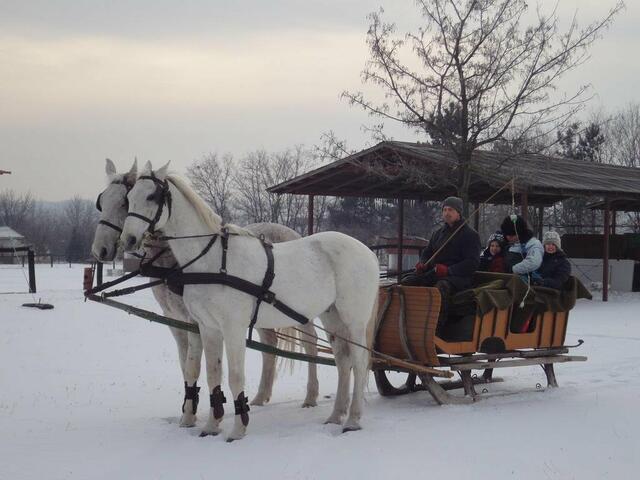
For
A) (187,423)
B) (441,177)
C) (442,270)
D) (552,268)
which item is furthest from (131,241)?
(441,177)

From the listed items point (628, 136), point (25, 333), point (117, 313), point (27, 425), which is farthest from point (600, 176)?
point (628, 136)

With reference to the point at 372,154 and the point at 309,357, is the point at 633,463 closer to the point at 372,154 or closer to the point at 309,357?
the point at 309,357

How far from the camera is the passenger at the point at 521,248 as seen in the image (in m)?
7.69

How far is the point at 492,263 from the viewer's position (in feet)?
27.1

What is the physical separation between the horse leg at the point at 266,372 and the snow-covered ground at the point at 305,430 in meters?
0.18

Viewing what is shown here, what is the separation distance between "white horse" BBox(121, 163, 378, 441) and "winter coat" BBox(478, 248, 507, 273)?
6.79 ft

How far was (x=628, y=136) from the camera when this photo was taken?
51.8 meters

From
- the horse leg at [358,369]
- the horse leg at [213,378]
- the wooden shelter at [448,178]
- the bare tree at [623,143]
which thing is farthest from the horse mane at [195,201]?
the bare tree at [623,143]

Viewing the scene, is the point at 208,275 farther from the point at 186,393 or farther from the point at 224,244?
the point at 186,393

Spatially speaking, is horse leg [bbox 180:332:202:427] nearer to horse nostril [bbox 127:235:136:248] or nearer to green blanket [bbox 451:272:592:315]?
horse nostril [bbox 127:235:136:248]

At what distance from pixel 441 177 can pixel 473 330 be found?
35.9 ft

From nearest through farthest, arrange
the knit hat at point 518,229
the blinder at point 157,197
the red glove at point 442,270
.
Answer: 1. the blinder at point 157,197
2. the red glove at point 442,270
3. the knit hat at point 518,229

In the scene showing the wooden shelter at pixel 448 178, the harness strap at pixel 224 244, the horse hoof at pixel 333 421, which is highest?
the wooden shelter at pixel 448 178

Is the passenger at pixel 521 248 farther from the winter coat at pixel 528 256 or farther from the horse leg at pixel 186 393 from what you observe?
the horse leg at pixel 186 393
